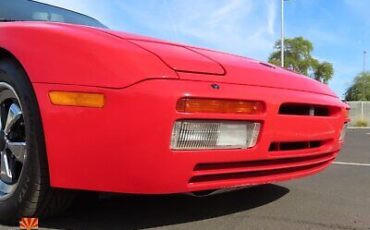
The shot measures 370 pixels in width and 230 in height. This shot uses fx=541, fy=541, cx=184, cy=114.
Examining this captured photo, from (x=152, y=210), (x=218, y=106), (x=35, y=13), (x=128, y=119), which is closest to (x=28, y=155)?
(x=128, y=119)

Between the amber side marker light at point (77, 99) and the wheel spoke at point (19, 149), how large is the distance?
369 millimetres

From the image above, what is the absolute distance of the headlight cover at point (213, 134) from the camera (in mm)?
2621

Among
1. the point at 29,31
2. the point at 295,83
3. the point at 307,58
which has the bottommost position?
the point at 295,83

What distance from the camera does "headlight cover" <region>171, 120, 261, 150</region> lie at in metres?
2.62

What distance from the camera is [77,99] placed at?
8.77 feet

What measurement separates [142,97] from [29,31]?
848 mm

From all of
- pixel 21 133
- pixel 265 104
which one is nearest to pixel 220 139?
pixel 265 104

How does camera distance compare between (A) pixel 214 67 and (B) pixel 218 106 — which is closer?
(B) pixel 218 106

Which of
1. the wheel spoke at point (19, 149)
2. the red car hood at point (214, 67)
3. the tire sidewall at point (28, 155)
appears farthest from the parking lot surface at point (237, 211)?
the red car hood at point (214, 67)

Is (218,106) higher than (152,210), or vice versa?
(218,106)

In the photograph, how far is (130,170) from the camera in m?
2.61

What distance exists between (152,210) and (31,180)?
843 mm

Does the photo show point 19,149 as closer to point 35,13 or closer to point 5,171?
point 5,171

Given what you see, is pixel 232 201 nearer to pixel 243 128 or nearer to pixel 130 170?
pixel 243 128
